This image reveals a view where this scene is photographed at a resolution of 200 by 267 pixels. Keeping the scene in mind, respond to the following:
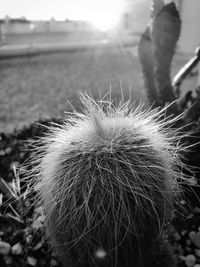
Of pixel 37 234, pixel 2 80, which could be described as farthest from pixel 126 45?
pixel 37 234

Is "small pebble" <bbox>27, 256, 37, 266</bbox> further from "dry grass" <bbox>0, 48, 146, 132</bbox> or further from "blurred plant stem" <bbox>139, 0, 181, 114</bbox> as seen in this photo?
"dry grass" <bbox>0, 48, 146, 132</bbox>

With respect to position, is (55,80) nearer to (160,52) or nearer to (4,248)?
(160,52)

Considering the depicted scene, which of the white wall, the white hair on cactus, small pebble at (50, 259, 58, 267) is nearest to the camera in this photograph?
the white hair on cactus

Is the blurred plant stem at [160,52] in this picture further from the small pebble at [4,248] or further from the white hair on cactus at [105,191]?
the small pebble at [4,248]

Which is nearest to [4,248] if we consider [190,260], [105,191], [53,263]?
[53,263]

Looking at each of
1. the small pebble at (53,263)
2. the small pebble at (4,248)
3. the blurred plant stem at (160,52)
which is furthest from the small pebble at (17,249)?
the blurred plant stem at (160,52)

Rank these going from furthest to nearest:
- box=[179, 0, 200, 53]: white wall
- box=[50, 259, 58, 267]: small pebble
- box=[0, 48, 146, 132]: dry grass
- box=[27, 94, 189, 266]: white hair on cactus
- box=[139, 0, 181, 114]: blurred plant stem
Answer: box=[0, 48, 146, 132]: dry grass, box=[179, 0, 200, 53]: white wall, box=[139, 0, 181, 114]: blurred plant stem, box=[50, 259, 58, 267]: small pebble, box=[27, 94, 189, 266]: white hair on cactus

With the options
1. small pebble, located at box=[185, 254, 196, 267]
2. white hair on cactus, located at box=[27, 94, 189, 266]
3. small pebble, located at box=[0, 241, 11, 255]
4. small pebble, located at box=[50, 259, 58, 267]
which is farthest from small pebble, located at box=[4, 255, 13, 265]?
small pebble, located at box=[185, 254, 196, 267]

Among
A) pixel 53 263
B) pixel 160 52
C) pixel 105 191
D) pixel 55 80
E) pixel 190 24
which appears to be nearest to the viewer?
pixel 105 191

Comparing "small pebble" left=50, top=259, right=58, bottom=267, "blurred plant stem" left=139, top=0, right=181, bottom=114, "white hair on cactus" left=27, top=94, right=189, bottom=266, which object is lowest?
"small pebble" left=50, top=259, right=58, bottom=267
